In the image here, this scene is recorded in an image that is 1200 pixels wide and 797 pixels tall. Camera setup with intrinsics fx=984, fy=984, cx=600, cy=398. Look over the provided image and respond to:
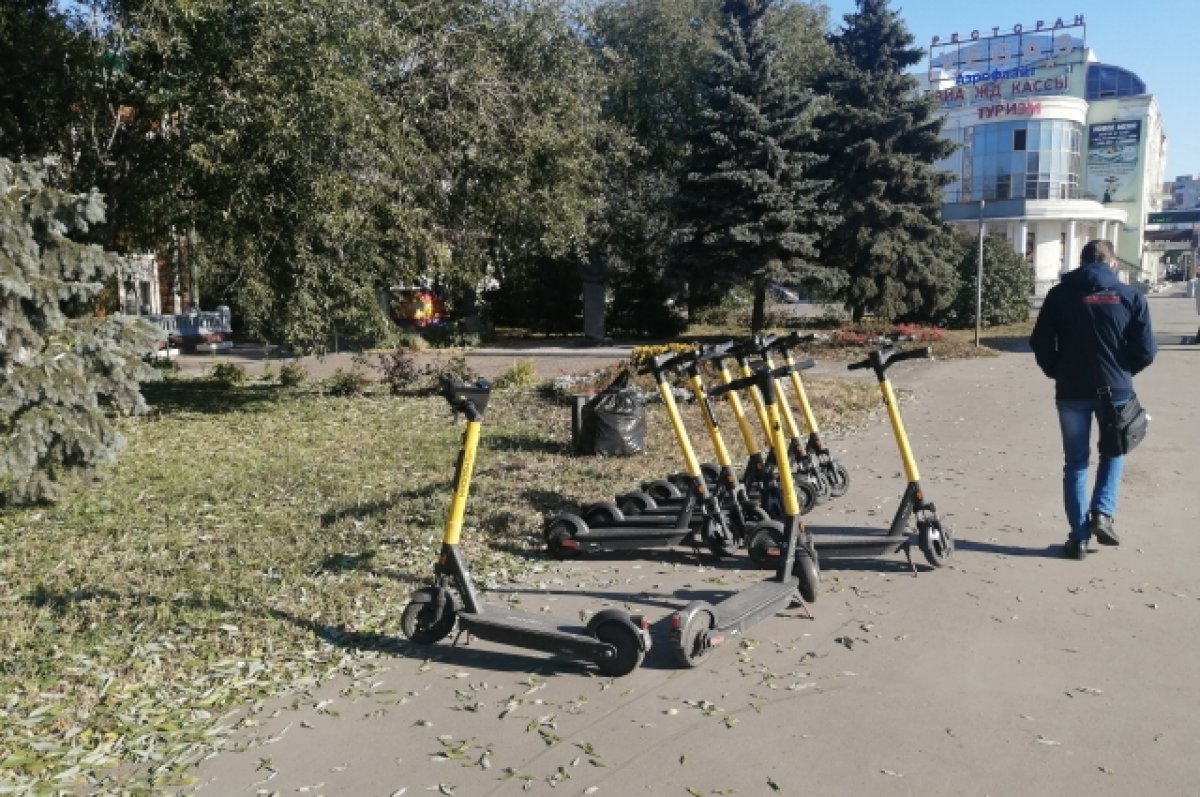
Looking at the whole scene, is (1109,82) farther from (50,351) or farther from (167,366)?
(50,351)

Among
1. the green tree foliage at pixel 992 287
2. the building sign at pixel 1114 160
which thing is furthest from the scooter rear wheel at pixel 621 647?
the building sign at pixel 1114 160

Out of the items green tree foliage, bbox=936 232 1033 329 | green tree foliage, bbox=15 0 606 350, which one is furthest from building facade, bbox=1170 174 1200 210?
green tree foliage, bbox=15 0 606 350

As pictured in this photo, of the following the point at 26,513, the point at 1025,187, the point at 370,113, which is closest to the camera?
the point at 26,513

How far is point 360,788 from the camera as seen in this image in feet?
11.8

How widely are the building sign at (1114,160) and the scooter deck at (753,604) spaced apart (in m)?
65.7

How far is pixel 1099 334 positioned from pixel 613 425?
15.0ft

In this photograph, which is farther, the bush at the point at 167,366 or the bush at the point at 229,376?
the bush at the point at 167,366

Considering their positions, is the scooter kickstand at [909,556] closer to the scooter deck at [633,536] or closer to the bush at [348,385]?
the scooter deck at [633,536]

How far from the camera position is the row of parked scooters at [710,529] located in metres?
4.54

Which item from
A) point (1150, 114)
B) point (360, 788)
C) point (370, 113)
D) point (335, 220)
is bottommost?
point (360, 788)

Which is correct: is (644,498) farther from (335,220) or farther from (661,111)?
(661,111)

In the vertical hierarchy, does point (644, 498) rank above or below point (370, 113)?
below

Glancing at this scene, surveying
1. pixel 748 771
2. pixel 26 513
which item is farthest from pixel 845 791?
pixel 26 513

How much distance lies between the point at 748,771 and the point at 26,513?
20.7 feet
